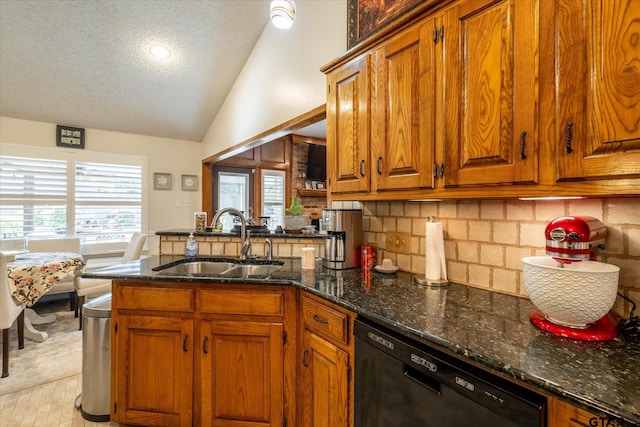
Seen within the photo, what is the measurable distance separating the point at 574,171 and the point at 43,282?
3.73 metres

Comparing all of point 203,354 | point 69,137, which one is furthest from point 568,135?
point 69,137

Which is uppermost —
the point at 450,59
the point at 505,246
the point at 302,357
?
the point at 450,59

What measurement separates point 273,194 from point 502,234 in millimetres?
4925

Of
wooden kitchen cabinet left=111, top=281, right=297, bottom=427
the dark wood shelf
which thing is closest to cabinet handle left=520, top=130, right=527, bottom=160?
Answer: wooden kitchen cabinet left=111, top=281, right=297, bottom=427

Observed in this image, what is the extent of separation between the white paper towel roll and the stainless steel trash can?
1984 mm

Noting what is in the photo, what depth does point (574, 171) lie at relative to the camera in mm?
903

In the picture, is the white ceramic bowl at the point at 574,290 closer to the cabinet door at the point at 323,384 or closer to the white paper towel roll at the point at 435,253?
the white paper towel roll at the point at 435,253

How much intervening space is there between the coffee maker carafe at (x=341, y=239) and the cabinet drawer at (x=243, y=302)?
0.44 m

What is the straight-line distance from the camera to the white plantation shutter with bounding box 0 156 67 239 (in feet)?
12.9

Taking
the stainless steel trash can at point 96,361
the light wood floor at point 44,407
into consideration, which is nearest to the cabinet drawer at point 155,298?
the stainless steel trash can at point 96,361

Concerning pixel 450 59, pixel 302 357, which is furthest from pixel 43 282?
pixel 450 59

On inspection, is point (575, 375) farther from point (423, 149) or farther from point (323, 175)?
point (323, 175)

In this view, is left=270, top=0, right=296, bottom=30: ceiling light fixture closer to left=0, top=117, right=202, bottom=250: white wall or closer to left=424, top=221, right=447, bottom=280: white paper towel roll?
left=424, top=221, right=447, bottom=280: white paper towel roll

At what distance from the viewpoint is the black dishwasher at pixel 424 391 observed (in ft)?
2.48
